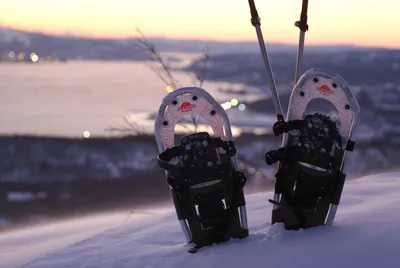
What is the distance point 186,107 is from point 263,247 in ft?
3.87

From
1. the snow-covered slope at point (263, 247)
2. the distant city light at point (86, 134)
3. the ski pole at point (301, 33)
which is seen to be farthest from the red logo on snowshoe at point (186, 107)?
the distant city light at point (86, 134)

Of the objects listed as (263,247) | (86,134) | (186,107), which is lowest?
Answer: (263,247)

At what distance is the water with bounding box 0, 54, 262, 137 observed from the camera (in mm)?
41906

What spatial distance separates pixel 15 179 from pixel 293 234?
3631 cm

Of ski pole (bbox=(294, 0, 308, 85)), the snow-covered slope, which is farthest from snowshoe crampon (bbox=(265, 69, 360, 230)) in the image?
ski pole (bbox=(294, 0, 308, 85))

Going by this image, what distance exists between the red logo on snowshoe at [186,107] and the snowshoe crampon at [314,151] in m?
0.64

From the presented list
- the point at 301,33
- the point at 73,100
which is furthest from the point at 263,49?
the point at 73,100

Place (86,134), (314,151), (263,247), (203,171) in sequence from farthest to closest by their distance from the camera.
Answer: (86,134), (203,171), (314,151), (263,247)

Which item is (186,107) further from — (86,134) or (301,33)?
(86,134)

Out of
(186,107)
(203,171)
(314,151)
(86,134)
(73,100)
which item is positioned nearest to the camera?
(314,151)

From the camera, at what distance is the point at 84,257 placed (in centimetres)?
428

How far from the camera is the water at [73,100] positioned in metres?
41.9

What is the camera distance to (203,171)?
4008 mm

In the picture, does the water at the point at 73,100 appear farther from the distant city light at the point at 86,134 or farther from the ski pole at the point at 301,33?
the ski pole at the point at 301,33
